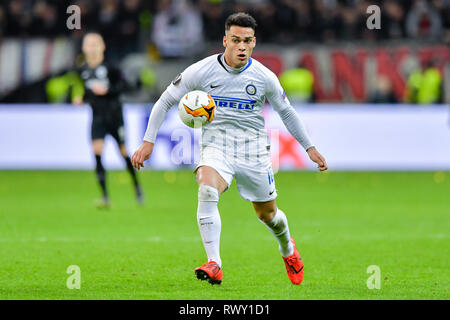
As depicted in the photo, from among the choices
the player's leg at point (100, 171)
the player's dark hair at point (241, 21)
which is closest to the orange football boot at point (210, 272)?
the player's dark hair at point (241, 21)

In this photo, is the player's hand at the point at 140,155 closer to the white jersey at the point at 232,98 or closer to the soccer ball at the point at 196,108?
the white jersey at the point at 232,98

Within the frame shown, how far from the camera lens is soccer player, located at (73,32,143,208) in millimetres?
13070

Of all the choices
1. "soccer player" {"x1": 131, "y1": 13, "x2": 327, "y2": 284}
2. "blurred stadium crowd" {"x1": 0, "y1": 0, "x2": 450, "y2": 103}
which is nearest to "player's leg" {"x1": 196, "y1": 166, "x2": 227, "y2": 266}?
"soccer player" {"x1": 131, "y1": 13, "x2": 327, "y2": 284}

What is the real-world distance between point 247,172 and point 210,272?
2.83 ft

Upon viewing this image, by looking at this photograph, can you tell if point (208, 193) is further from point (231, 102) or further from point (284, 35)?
point (284, 35)

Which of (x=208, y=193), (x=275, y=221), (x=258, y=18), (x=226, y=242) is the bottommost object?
(x=226, y=242)

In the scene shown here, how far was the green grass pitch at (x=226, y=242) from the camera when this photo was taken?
679 cm

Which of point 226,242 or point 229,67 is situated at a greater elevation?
point 229,67

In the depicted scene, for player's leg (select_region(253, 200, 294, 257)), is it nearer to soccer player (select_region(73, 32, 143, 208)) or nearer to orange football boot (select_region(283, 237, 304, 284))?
orange football boot (select_region(283, 237, 304, 284))

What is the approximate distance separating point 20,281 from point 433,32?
18.4 m

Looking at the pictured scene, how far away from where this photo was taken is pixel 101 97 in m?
13.2

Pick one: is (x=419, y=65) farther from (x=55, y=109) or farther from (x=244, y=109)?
(x=244, y=109)

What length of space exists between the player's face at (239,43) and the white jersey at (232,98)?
115 mm

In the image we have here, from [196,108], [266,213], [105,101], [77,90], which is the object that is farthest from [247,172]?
[77,90]
